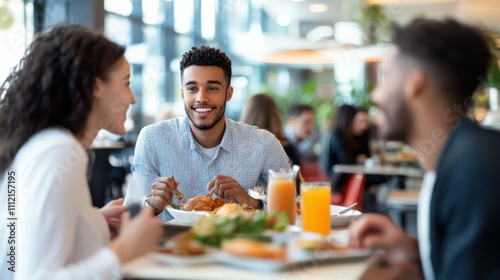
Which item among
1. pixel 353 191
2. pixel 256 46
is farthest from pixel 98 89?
pixel 256 46

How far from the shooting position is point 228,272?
1.45 metres

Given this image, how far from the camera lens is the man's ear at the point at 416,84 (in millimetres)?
1668

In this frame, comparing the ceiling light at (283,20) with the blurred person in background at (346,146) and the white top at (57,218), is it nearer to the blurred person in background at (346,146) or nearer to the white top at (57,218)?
the blurred person in background at (346,146)

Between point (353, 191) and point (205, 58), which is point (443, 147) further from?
point (353, 191)

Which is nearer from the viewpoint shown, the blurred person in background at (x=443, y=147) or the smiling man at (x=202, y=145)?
the blurred person in background at (x=443, y=147)

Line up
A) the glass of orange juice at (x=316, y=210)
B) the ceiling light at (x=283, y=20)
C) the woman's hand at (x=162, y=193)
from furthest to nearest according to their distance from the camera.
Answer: the ceiling light at (x=283, y=20), the woman's hand at (x=162, y=193), the glass of orange juice at (x=316, y=210)

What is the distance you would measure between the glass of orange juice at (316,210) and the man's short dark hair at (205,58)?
1.08 metres

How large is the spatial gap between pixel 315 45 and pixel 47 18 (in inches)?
393

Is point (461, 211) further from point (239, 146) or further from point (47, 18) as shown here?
point (47, 18)

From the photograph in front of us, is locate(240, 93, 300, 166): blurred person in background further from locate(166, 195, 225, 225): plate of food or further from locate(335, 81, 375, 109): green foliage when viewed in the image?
locate(335, 81, 375, 109): green foliage

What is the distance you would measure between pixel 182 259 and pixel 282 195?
2.33ft

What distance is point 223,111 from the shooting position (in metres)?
→ 2.93

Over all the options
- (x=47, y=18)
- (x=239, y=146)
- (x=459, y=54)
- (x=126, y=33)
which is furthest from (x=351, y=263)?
(x=126, y=33)

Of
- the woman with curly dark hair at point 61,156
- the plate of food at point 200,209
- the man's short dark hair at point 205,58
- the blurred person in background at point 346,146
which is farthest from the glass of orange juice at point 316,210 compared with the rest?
the blurred person in background at point 346,146
